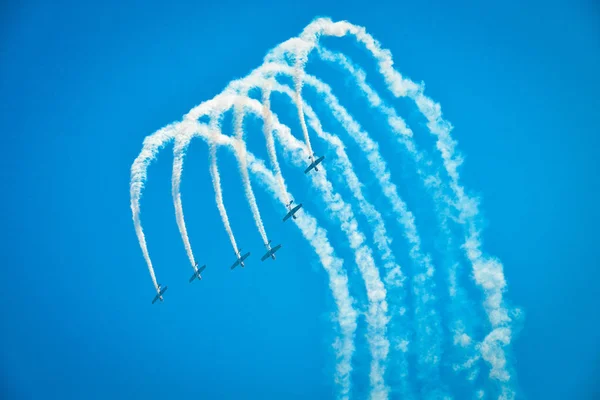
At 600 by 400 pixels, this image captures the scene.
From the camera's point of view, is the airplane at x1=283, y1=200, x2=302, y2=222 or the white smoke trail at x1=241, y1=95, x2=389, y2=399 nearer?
the white smoke trail at x1=241, y1=95, x2=389, y2=399

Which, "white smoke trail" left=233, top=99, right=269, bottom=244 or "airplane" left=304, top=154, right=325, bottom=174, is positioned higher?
"airplane" left=304, top=154, right=325, bottom=174

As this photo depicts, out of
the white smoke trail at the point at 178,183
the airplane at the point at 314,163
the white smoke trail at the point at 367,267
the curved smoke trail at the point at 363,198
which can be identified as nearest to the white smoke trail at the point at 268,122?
the curved smoke trail at the point at 363,198

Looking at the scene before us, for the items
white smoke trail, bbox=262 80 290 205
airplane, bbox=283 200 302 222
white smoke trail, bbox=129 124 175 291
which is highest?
white smoke trail, bbox=262 80 290 205

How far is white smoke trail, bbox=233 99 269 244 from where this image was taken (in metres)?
20.4

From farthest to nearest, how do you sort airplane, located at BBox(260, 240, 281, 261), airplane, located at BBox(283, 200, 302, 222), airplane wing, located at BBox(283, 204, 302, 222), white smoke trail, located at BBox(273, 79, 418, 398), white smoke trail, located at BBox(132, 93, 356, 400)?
airplane, located at BBox(260, 240, 281, 261) < airplane wing, located at BBox(283, 204, 302, 222) < airplane, located at BBox(283, 200, 302, 222) < white smoke trail, located at BBox(273, 79, 418, 398) < white smoke trail, located at BBox(132, 93, 356, 400)

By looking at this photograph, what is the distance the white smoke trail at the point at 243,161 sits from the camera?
2039 cm

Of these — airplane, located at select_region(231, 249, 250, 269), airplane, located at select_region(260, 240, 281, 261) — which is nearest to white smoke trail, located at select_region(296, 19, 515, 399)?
airplane, located at select_region(260, 240, 281, 261)

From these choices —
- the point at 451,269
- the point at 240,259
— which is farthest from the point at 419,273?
the point at 240,259

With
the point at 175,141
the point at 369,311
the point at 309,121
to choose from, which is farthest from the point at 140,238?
the point at 369,311

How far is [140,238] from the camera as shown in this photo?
858 inches

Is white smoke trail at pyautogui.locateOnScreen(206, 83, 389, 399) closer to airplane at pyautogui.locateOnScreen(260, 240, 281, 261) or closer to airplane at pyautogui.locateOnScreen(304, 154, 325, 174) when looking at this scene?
airplane at pyautogui.locateOnScreen(304, 154, 325, 174)

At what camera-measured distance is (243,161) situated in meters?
20.9

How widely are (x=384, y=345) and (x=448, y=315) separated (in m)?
3.64

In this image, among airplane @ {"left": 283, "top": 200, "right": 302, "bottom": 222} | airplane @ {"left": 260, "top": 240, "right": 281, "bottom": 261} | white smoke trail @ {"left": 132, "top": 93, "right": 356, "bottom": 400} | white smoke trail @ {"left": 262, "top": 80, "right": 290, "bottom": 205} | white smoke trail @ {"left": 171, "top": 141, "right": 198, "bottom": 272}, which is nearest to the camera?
white smoke trail @ {"left": 262, "top": 80, "right": 290, "bottom": 205}
